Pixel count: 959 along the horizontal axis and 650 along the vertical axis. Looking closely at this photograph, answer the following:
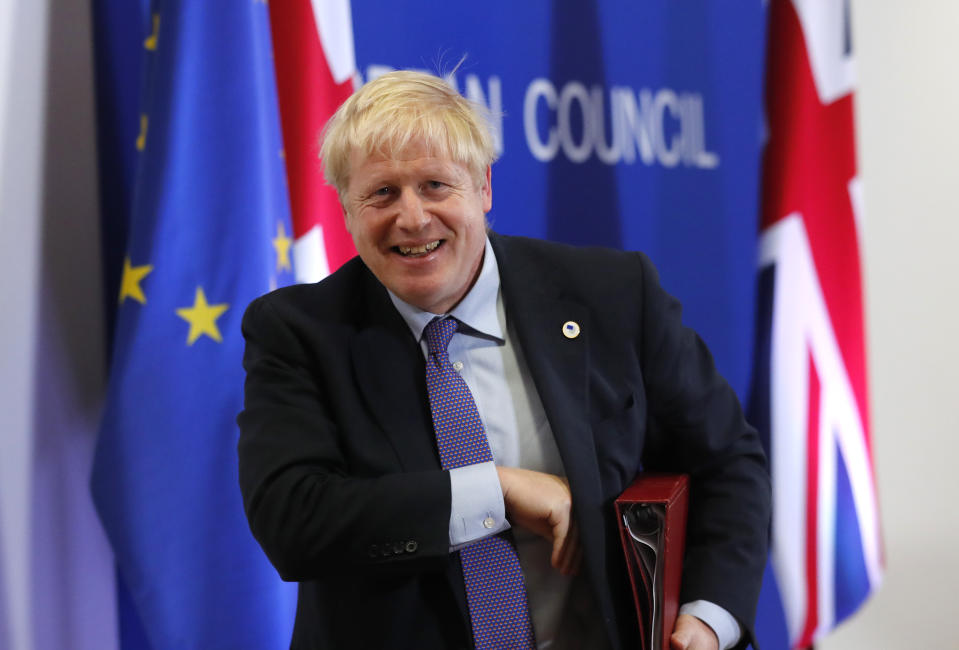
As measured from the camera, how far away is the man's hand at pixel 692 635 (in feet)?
3.75

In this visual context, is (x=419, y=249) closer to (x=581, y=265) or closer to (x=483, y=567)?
(x=581, y=265)

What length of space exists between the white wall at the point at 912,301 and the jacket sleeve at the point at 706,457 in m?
1.93

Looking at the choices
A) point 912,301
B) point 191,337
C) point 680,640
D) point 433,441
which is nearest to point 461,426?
point 433,441

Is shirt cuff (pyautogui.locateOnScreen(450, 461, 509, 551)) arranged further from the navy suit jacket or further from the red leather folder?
the red leather folder

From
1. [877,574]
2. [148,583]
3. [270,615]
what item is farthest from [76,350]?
[877,574]

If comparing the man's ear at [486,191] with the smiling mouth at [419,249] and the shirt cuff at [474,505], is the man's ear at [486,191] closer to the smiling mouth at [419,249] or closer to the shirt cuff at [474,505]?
the smiling mouth at [419,249]

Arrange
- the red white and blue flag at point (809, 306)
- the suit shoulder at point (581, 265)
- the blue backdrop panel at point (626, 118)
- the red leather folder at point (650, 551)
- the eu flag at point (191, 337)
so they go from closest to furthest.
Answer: the red leather folder at point (650, 551), the suit shoulder at point (581, 265), the eu flag at point (191, 337), the blue backdrop panel at point (626, 118), the red white and blue flag at point (809, 306)

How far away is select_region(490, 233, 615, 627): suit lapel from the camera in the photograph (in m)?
1.14

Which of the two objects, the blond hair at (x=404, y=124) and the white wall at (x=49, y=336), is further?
the white wall at (x=49, y=336)

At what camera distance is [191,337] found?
1.75 meters

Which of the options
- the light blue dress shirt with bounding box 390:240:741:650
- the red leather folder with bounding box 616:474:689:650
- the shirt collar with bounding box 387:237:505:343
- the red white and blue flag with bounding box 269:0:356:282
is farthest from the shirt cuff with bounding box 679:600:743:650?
the red white and blue flag with bounding box 269:0:356:282

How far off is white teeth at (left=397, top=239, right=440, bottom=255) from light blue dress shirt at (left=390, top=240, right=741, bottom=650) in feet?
0.28

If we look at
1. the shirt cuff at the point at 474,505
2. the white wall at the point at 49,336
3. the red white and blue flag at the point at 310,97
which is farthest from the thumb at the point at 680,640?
the white wall at the point at 49,336

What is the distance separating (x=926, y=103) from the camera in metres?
2.94
